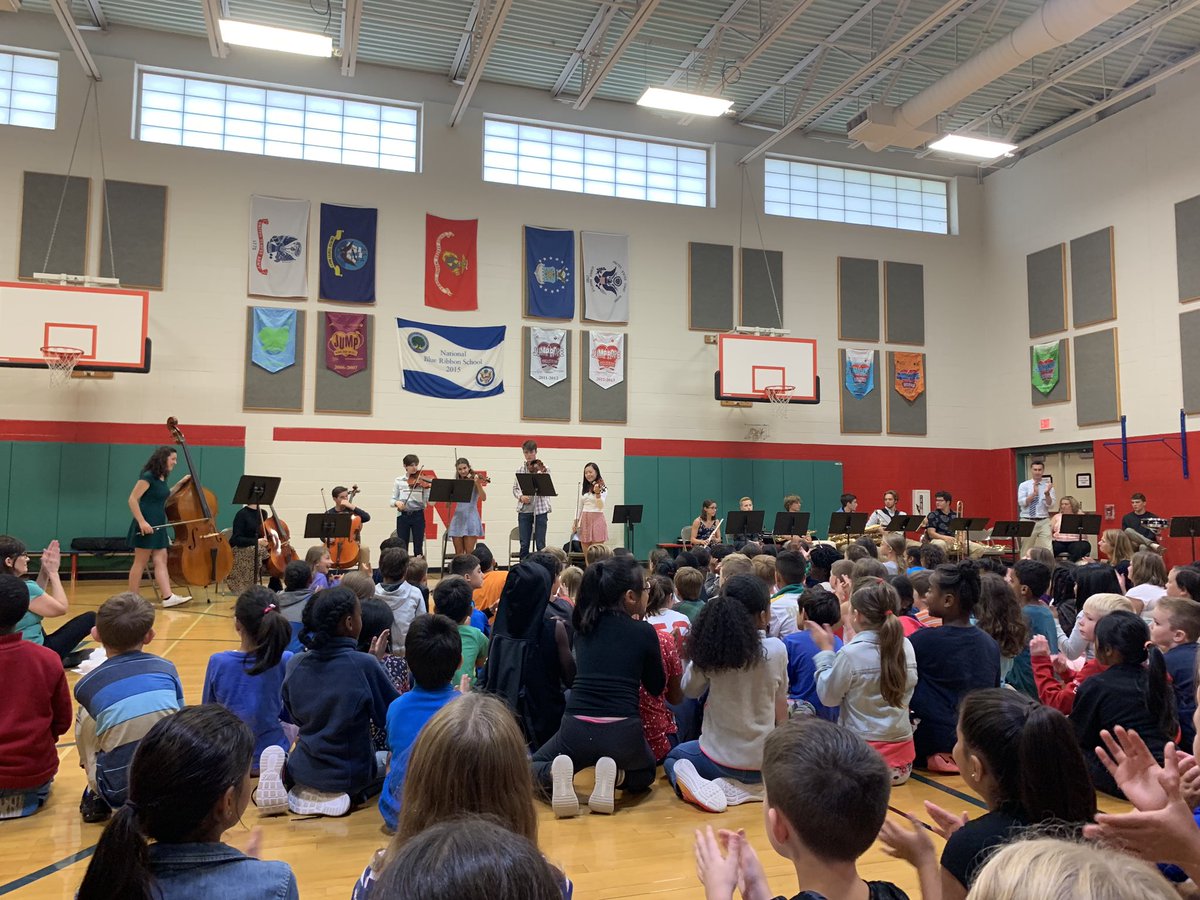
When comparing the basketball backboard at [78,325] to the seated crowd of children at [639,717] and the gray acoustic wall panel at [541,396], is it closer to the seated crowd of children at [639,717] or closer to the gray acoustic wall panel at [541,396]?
the gray acoustic wall panel at [541,396]

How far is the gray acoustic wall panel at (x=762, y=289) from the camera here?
1434cm

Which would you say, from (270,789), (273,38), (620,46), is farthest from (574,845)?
(620,46)

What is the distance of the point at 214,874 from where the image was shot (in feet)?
5.30

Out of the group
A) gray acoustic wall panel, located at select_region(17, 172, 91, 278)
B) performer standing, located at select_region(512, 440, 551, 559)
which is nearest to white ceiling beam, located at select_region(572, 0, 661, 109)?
performer standing, located at select_region(512, 440, 551, 559)

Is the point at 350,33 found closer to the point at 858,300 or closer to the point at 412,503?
the point at 412,503

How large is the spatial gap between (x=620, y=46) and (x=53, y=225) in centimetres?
794

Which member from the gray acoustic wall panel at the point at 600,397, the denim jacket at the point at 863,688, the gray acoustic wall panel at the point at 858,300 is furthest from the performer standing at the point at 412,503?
the gray acoustic wall panel at the point at 858,300

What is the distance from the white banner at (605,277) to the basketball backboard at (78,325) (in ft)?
21.0

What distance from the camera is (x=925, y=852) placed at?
168 centimetres

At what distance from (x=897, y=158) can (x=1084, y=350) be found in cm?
491

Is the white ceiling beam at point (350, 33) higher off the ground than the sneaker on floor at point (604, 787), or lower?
higher

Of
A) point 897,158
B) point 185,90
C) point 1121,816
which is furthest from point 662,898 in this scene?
point 897,158

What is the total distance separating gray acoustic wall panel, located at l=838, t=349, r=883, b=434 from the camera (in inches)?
578

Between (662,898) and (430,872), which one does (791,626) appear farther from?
(430,872)
